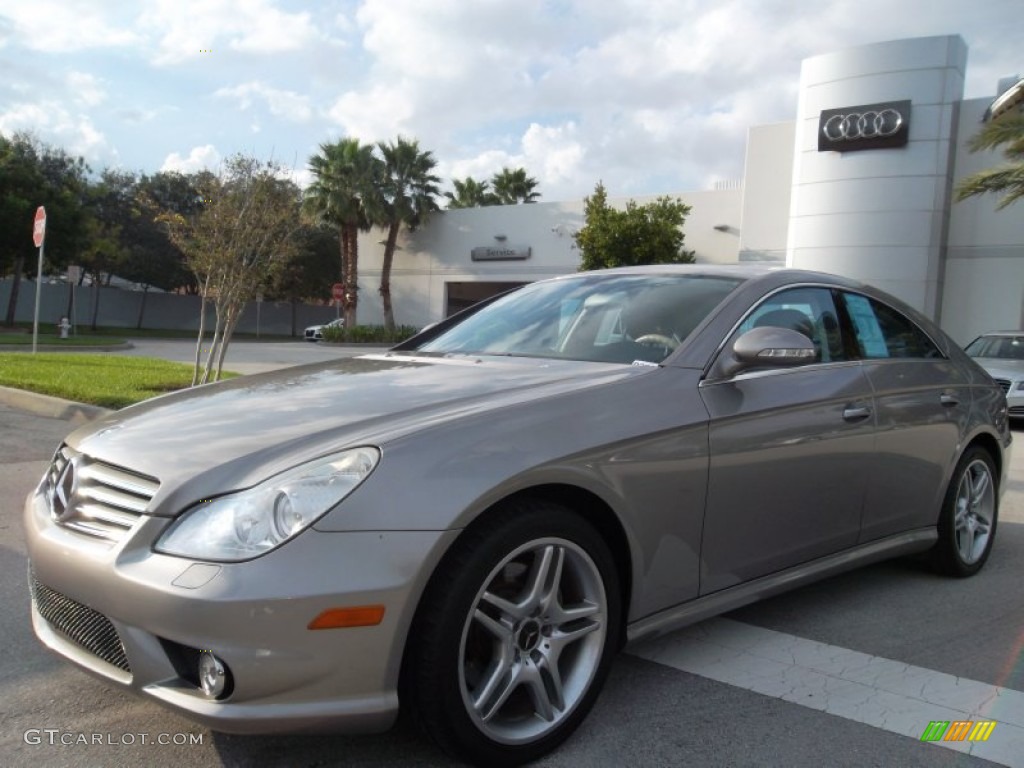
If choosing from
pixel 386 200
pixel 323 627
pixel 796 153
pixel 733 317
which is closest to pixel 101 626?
pixel 323 627

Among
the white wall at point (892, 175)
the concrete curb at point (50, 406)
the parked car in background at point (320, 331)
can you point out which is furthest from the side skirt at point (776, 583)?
the parked car in background at point (320, 331)

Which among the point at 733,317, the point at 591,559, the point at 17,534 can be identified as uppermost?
the point at 733,317

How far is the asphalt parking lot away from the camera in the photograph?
254 centimetres

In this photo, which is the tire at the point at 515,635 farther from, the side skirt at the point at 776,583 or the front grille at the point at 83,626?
the front grille at the point at 83,626

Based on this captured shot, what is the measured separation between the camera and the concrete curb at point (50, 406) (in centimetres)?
885

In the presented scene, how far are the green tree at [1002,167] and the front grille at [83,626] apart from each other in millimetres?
20046

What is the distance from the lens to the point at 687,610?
2963 mm

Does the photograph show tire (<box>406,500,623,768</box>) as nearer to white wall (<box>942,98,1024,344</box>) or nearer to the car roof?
the car roof

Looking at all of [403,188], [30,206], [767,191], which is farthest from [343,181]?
[767,191]

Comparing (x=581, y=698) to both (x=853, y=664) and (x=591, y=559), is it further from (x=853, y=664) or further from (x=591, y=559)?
(x=853, y=664)

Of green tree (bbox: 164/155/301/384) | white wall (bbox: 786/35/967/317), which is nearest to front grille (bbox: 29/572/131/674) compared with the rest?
green tree (bbox: 164/155/301/384)

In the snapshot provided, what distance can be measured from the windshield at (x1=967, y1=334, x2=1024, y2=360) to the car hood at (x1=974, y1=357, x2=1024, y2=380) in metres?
0.28

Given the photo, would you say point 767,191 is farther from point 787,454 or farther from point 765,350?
point 765,350

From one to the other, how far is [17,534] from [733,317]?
420 cm
